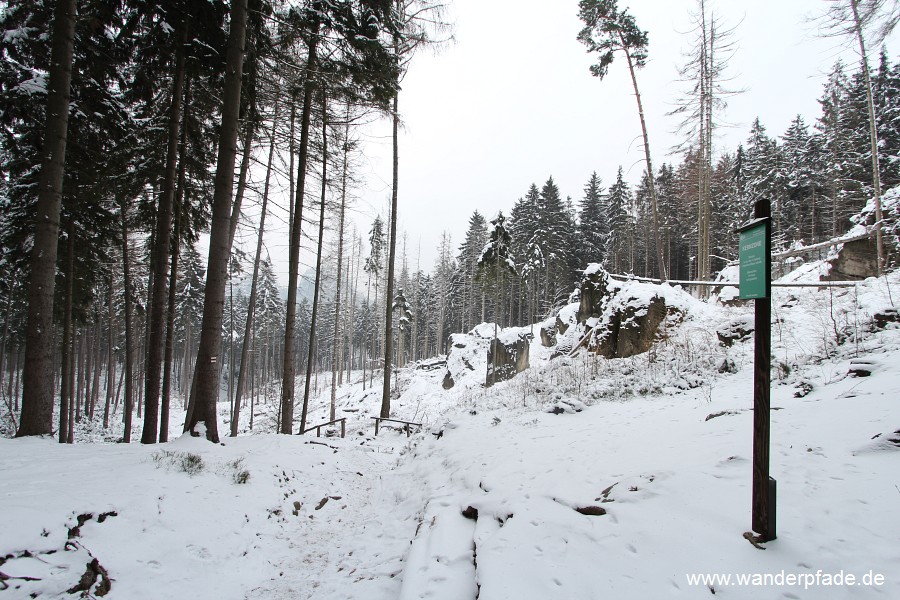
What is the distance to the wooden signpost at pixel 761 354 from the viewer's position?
2668 millimetres

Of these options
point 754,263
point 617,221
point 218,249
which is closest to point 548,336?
point 617,221

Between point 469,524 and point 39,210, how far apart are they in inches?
332

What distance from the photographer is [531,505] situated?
3865 mm

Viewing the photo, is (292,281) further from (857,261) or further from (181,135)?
(857,261)

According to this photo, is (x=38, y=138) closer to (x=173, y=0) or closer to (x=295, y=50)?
(x=173, y=0)

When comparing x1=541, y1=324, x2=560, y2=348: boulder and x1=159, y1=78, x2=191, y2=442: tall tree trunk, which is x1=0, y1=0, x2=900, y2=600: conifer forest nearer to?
x1=159, y1=78, x2=191, y2=442: tall tree trunk

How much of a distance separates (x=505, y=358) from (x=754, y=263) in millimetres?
22467

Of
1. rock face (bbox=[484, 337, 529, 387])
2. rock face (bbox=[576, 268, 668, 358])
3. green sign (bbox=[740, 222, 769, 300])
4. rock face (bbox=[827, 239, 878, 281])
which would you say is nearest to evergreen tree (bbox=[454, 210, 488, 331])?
rock face (bbox=[484, 337, 529, 387])

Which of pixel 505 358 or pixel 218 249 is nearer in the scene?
pixel 218 249

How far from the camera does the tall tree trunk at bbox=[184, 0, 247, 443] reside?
6367mm

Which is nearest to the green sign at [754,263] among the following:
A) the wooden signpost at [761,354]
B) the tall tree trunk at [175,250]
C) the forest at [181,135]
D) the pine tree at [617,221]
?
the wooden signpost at [761,354]

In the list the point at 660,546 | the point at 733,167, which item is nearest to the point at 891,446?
the point at 660,546

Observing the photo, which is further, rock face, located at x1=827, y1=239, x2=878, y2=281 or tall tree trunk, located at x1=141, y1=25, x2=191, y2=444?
rock face, located at x1=827, y1=239, x2=878, y2=281

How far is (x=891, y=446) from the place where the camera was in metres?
3.42
